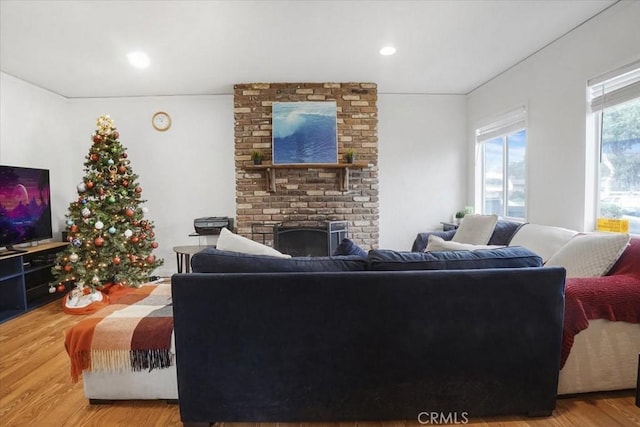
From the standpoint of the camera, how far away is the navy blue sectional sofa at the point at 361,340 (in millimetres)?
1562

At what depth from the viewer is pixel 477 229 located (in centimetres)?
353

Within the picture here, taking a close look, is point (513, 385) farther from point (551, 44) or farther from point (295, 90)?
point (295, 90)

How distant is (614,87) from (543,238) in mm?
1258

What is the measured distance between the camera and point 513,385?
164cm

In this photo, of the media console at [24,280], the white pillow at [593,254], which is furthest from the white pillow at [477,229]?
the media console at [24,280]

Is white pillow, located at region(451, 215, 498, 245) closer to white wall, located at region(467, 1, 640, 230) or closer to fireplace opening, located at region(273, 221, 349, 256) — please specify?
white wall, located at region(467, 1, 640, 230)

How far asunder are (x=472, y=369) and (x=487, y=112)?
12.1ft

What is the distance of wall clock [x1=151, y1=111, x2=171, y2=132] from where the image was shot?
15.7 ft

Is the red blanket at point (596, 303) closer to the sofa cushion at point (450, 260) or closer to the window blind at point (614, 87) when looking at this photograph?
the sofa cushion at point (450, 260)

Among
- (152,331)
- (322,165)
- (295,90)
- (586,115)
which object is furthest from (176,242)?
(586,115)

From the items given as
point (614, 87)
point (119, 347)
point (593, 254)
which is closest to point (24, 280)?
point (119, 347)

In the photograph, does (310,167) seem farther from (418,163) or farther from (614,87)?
(614,87)

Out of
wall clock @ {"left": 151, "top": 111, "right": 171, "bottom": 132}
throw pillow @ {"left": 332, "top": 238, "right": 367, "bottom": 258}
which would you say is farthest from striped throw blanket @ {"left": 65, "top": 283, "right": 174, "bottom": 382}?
wall clock @ {"left": 151, "top": 111, "right": 171, "bottom": 132}

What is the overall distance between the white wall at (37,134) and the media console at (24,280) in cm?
68
